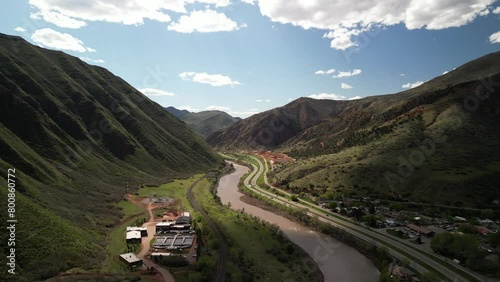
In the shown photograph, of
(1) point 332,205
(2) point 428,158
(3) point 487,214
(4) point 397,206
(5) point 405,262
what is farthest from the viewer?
(2) point 428,158

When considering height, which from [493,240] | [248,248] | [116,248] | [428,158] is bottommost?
[248,248]

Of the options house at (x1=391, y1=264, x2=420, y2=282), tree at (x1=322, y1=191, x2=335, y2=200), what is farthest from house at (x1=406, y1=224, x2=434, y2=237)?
tree at (x1=322, y1=191, x2=335, y2=200)

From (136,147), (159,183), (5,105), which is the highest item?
(5,105)

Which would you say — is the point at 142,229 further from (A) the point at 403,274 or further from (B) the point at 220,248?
(A) the point at 403,274

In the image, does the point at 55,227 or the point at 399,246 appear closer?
the point at 55,227

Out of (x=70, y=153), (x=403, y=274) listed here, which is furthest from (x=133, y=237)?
(x=70, y=153)

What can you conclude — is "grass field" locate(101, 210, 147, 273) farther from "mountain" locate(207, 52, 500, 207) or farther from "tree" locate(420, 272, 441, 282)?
"mountain" locate(207, 52, 500, 207)

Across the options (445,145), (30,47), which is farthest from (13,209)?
(30,47)

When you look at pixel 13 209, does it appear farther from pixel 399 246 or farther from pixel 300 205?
pixel 300 205
